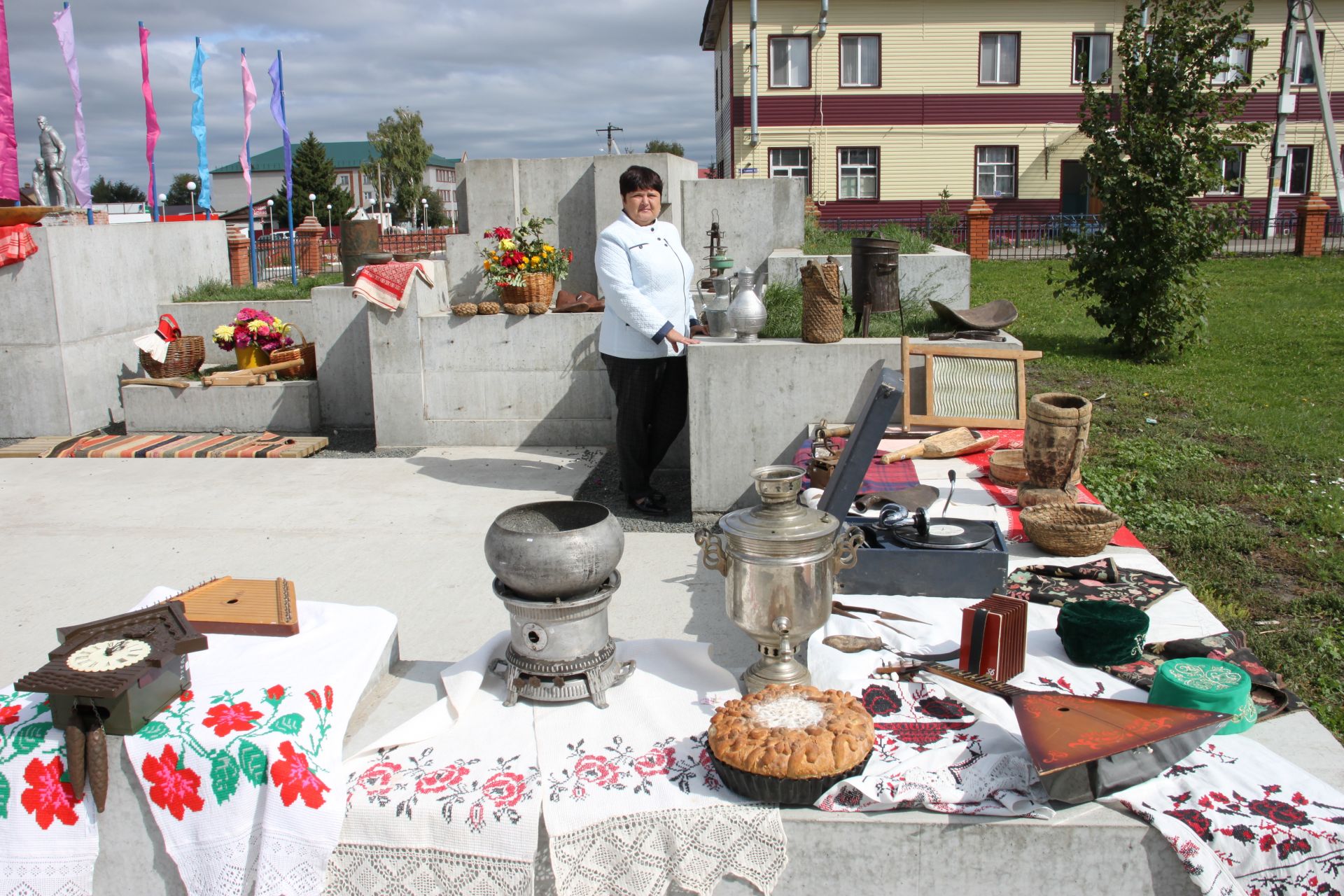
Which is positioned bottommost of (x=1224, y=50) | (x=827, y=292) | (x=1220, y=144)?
(x=827, y=292)

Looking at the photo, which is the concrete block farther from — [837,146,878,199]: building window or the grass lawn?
[837,146,878,199]: building window

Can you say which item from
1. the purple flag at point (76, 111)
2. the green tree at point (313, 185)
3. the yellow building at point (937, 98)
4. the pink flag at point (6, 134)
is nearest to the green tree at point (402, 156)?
the green tree at point (313, 185)

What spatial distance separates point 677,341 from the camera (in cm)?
614

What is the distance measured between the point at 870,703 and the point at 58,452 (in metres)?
8.14

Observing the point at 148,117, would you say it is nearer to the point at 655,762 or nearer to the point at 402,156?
the point at 655,762

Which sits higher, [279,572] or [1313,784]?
[1313,784]

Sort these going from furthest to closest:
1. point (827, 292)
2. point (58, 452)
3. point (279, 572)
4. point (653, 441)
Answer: point (58, 452) < point (653, 441) < point (827, 292) < point (279, 572)

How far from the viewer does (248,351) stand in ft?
31.7

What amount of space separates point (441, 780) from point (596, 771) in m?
0.37

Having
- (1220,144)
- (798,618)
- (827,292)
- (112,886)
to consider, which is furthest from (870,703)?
(1220,144)

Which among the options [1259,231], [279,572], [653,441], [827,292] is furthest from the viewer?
[1259,231]

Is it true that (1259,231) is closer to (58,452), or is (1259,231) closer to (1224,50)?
(1224,50)

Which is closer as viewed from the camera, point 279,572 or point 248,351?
point 279,572

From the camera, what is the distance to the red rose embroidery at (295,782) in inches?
94.3
